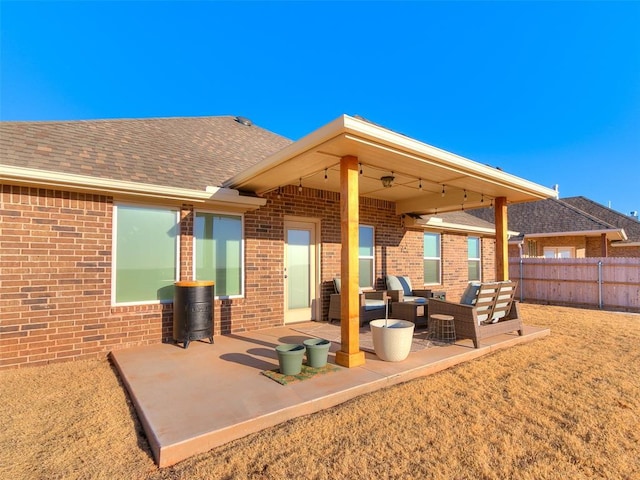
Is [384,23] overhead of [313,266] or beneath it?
overhead

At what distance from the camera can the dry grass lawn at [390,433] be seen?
2.52 m

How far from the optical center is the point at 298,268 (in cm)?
771

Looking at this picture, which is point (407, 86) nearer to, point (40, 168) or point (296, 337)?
point (296, 337)

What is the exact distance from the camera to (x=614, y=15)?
797 centimetres

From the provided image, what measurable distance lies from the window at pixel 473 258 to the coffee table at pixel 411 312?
233 inches

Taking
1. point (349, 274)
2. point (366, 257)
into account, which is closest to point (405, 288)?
point (366, 257)

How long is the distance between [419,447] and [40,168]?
5.89 meters

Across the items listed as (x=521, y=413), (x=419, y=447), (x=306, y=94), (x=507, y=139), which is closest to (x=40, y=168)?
(x=419, y=447)

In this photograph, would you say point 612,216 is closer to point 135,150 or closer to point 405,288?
point 405,288

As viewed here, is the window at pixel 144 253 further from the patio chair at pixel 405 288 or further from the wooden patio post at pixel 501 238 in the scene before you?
the wooden patio post at pixel 501 238

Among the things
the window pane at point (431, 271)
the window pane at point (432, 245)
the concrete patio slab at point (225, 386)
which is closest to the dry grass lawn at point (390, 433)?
the concrete patio slab at point (225, 386)

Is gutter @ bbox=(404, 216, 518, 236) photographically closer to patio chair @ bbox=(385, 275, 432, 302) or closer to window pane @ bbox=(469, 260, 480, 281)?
window pane @ bbox=(469, 260, 480, 281)

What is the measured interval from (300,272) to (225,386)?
13.4 ft

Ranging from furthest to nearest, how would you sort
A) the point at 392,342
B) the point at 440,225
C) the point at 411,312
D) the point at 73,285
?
the point at 440,225, the point at 411,312, the point at 73,285, the point at 392,342
